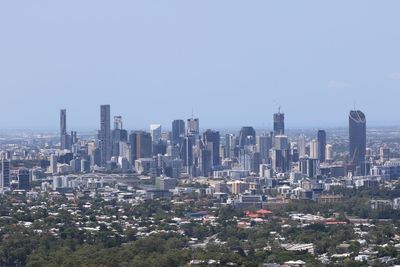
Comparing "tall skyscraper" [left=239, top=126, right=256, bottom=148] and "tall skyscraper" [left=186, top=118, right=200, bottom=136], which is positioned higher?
"tall skyscraper" [left=186, top=118, right=200, bottom=136]

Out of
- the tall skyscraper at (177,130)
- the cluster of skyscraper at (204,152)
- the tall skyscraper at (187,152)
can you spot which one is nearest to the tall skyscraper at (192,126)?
the cluster of skyscraper at (204,152)

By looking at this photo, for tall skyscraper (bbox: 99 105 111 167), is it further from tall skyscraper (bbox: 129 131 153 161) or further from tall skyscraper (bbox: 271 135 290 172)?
tall skyscraper (bbox: 271 135 290 172)

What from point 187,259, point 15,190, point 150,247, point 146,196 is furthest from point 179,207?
point 187,259

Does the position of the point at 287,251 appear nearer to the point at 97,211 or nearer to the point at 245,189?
the point at 97,211

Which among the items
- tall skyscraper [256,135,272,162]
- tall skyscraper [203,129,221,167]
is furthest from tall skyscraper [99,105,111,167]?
tall skyscraper [256,135,272,162]

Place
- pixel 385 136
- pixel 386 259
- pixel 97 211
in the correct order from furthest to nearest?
pixel 385 136 → pixel 97 211 → pixel 386 259

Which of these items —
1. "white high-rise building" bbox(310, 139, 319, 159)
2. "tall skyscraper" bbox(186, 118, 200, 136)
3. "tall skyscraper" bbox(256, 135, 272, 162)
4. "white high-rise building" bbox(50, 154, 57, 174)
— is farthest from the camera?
"tall skyscraper" bbox(186, 118, 200, 136)

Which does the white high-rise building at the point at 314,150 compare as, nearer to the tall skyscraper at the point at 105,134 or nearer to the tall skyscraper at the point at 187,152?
the tall skyscraper at the point at 187,152
